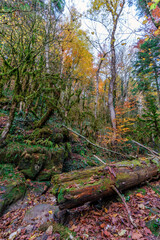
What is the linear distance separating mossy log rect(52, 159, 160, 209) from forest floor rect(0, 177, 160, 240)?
1.03 ft

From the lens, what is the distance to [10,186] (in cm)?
331

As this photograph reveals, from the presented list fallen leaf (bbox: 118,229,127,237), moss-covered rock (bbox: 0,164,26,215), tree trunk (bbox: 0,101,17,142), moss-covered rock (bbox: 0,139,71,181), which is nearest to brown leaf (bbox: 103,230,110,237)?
fallen leaf (bbox: 118,229,127,237)

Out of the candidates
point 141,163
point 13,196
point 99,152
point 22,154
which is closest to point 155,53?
point 99,152

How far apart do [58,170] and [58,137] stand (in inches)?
65.7

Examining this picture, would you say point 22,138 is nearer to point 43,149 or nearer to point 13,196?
point 43,149

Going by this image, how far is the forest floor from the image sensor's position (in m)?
1.99

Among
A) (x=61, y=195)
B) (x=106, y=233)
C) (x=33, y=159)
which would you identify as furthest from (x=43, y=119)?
(x=106, y=233)

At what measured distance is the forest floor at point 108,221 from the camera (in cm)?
199

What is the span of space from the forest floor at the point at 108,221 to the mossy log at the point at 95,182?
31cm

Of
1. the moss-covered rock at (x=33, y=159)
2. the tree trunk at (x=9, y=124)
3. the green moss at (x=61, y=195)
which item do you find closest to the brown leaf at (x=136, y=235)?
the green moss at (x=61, y=195)

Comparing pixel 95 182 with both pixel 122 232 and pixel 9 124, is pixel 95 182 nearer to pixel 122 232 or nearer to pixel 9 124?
pixel 122 232

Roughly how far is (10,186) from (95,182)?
8.35 ft

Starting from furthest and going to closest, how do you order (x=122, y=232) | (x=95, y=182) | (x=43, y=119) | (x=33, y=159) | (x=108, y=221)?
(x=43, y=119) → (x=33, y=159) → (x=95, y=182) → (x=108, y=221) → (x=122, y=232)

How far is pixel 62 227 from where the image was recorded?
2.31 metres
